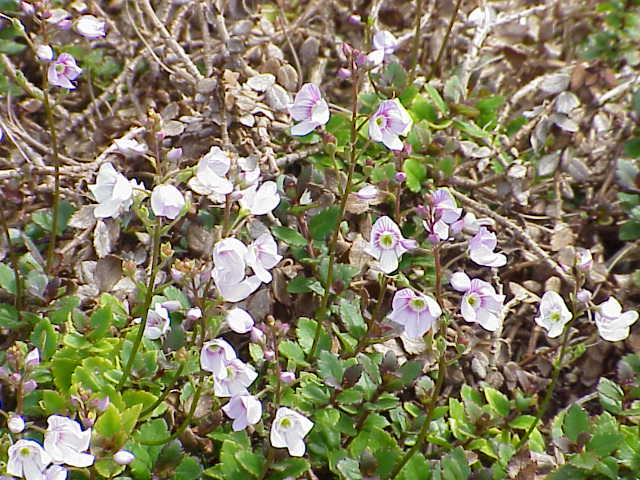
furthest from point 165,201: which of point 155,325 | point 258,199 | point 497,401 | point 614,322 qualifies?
point 497,401

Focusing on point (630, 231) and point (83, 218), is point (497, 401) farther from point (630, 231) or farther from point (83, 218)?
point (83, 218)

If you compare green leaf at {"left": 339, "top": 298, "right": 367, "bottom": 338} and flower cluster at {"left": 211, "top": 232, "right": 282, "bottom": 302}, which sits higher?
flower cluster at {"left": 211, "top": 232, "right": 282, "bottom": 302}

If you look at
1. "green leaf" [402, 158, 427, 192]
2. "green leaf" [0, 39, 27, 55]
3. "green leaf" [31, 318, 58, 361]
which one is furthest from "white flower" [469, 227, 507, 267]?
"green leaf" [0, 39, 27, 55]

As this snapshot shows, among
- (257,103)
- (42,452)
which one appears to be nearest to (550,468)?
(42,452)

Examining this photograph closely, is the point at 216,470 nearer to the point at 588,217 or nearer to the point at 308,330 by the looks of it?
the point at 308,330

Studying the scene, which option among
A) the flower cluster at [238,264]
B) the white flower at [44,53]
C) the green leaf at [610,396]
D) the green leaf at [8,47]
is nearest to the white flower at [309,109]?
the flower cluster at [238,264]

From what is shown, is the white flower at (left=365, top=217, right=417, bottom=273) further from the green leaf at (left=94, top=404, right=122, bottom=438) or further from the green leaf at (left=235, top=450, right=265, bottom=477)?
the green leaf at (left=94, top=404, right=122, bottom=438)

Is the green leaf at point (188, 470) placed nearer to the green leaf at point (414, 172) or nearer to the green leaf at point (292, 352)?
the green leaf at point (292, 352)

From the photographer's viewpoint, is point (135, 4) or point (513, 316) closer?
point (513, 316)
